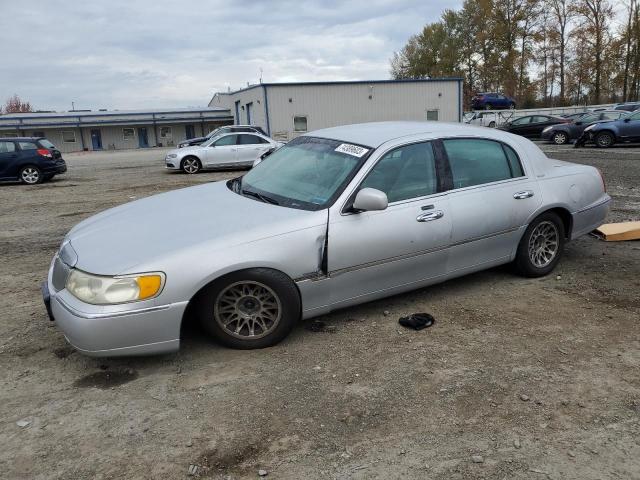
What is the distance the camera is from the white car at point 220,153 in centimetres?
1772

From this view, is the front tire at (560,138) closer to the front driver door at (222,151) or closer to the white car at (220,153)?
Answer: the white car at (220,153)

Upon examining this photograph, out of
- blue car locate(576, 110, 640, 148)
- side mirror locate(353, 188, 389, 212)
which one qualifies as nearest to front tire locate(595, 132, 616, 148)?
blue car locate(576, 110, 640, 148)

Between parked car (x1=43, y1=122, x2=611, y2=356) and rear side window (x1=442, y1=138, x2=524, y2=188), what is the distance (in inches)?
0.5

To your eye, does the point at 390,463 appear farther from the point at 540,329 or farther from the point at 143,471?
the point at 540,329

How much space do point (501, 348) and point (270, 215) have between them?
1.92 meters

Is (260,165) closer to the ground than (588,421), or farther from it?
farther from it

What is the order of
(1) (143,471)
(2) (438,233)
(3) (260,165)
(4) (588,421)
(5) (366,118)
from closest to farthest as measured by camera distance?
1. (1) (143,471)
2. (4) (588,421)
3. (2) (438,233)
4. (3) (260,165)
5. (5) (366,118)

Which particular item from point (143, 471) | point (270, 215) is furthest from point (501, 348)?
point (143, 471)

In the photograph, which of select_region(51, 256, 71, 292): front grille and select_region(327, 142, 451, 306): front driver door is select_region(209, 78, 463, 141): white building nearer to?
select_region(327, 142, 451, 306): front driver door

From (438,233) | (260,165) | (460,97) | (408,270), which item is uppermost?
(460,97)

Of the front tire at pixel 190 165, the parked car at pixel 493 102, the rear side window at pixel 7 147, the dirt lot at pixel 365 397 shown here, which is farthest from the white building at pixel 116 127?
the dirt lot at pixel 365 397

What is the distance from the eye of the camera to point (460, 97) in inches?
1403

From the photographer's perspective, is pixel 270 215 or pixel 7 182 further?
pixel 7 182

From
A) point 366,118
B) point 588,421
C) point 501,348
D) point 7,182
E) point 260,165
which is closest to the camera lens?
point 588,421
